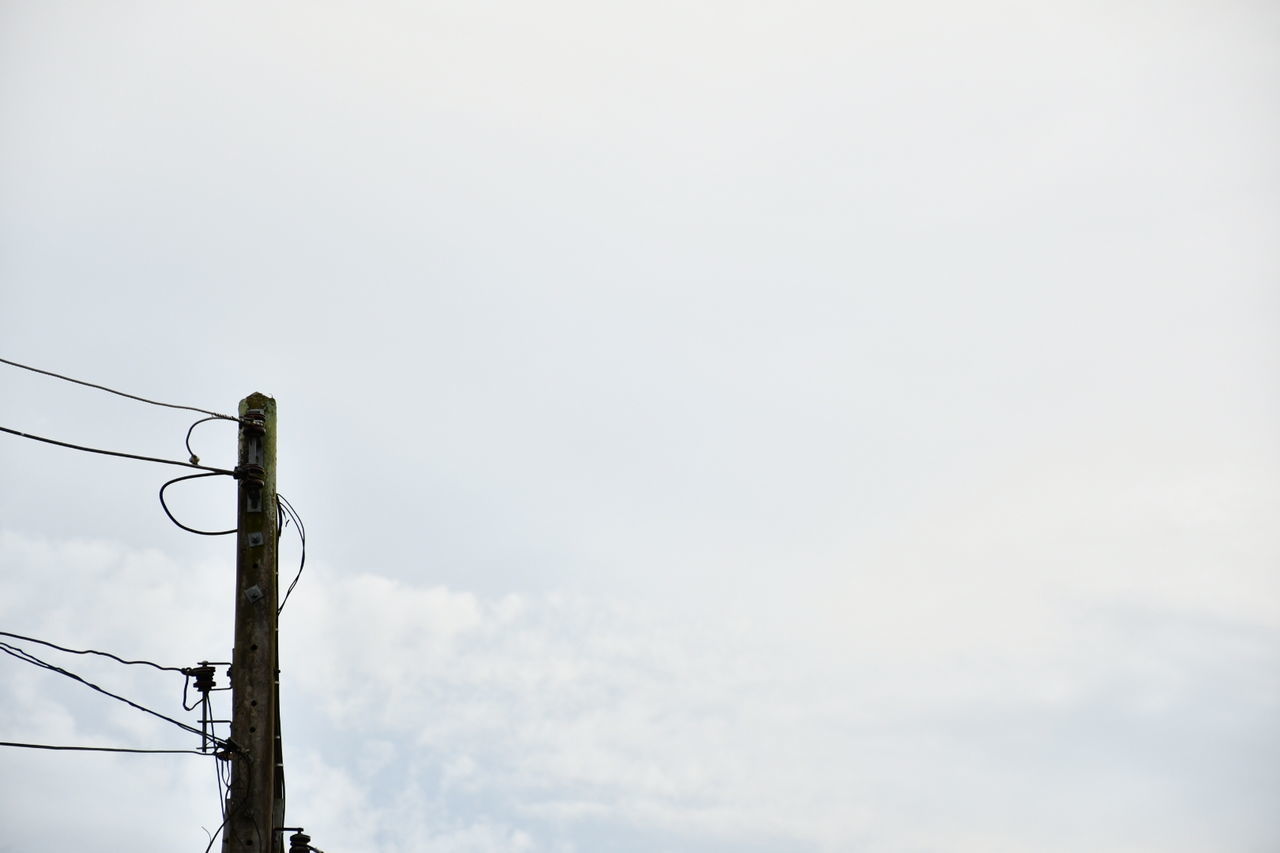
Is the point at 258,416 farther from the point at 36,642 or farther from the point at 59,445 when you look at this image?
the point at 36,642

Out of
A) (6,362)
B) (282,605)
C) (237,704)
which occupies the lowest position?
(237,704)

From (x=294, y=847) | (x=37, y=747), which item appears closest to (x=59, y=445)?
(x=37, y=747)

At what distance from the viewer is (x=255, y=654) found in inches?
461

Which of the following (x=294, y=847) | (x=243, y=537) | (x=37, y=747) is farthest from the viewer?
(x=294, y=847)

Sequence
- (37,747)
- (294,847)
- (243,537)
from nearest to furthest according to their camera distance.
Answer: (37,747) < (243,537) < (294,847)

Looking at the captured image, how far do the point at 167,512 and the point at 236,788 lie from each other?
9.56ft

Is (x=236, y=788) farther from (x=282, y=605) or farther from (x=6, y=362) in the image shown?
(x=6, y=362)

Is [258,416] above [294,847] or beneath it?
above

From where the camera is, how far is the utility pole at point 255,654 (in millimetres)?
11430

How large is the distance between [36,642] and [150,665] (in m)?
1.05

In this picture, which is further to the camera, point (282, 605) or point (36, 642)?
point (282, 605)

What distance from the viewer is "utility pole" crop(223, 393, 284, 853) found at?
11.4m

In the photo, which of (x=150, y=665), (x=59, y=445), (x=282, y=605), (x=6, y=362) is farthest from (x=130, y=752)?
(x=6, y=362)

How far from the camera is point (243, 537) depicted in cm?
1202
